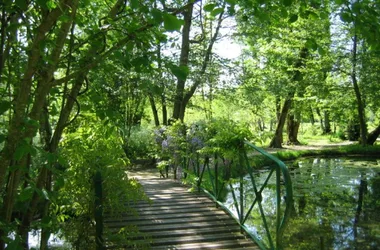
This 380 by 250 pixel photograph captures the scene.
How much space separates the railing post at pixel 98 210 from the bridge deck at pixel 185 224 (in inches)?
20.0

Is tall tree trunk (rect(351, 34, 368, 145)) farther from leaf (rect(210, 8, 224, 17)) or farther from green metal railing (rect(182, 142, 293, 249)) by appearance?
leaf (rect(210, 8, 224, 17))

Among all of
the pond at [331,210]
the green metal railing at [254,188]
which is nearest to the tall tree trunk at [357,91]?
the pond at [331,210]

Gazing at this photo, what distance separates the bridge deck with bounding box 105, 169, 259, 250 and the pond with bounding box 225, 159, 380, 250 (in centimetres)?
39

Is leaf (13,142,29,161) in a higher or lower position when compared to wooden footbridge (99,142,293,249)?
higher

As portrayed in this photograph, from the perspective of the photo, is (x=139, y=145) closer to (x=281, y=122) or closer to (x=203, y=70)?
A: (x=203, y=70)

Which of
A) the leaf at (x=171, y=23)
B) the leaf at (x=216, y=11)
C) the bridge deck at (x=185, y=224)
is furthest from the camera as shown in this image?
the bridge deck at (x=185, y=224)

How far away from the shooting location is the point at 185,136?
7438mm

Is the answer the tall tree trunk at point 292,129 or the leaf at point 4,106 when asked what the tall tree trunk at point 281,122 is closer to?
the tall tree trunk at point 292,129

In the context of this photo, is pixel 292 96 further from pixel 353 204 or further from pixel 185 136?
pixel 185 136

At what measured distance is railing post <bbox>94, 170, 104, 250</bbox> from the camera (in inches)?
133

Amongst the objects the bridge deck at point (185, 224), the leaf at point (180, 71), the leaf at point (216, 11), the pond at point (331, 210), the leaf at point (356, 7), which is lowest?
the pond at point (331, 210)

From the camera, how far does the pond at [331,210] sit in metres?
5.62

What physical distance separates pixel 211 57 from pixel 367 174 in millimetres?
6318

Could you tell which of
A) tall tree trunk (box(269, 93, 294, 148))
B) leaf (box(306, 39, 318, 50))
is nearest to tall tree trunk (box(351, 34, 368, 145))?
tall tree trunk (box(269, 93, 294, 148))
